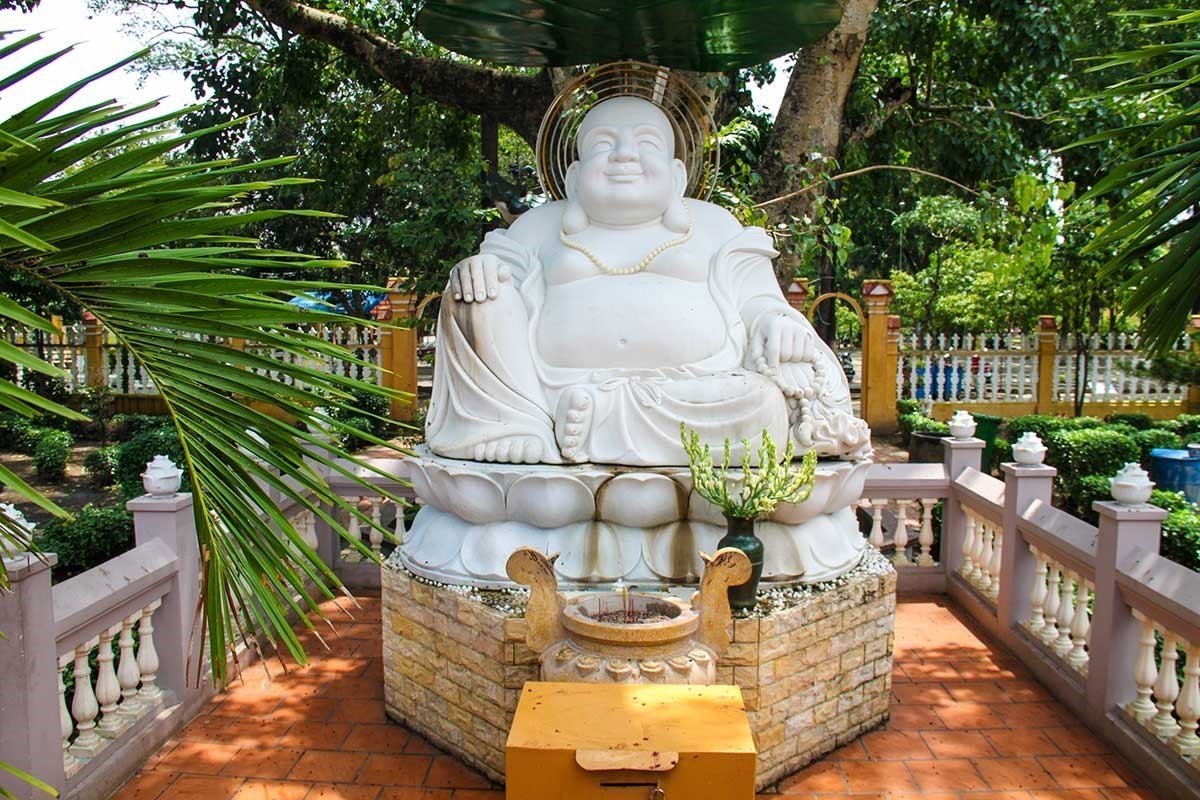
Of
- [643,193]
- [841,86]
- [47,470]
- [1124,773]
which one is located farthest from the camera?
[47,470]

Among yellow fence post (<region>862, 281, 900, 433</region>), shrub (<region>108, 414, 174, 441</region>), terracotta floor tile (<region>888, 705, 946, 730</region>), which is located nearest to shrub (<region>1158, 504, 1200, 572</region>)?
terracotta floor tile (<region>888, 705, 946, 730</region>)

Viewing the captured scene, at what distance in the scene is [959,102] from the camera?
872cm

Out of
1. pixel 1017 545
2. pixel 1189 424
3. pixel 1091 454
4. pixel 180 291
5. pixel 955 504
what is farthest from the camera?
pixel 1189 424

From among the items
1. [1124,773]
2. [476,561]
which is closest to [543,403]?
[476,561]

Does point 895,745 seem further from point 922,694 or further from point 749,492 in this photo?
point 749,492

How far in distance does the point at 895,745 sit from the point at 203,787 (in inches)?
109

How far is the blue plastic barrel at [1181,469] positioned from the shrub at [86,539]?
877 centimetres

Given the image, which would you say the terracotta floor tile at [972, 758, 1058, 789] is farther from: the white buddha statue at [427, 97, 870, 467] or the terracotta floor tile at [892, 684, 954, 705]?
the white buddha statue at [427, 97, 870, 467]

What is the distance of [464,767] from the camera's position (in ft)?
12.4

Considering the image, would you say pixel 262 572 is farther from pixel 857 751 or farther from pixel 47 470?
pixel 47 470

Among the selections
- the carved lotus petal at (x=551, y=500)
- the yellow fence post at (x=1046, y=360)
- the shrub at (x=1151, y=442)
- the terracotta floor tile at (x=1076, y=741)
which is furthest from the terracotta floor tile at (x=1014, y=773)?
the yellow fence post at (x=1046, y=360)

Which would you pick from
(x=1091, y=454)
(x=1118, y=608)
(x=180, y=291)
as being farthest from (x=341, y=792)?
(x=1091, y=454)

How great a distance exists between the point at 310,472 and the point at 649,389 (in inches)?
77.3

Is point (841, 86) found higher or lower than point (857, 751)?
higher
